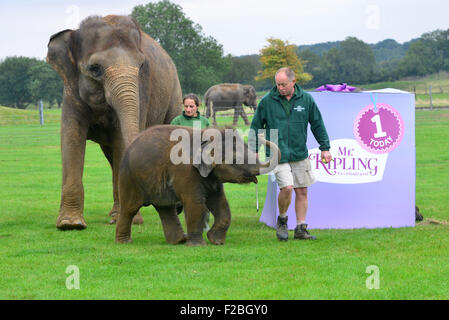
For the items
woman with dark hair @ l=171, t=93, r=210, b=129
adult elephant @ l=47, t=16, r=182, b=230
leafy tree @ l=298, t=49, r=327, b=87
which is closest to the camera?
woman with dark hair @ l=171, t=93, r=210, b=129

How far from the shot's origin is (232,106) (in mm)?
44125

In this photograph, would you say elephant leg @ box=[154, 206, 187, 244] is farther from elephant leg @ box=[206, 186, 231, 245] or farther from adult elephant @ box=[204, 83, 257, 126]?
adult elephant @ box=[204, 83, 257, 126]

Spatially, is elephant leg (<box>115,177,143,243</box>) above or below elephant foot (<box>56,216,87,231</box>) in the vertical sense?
above

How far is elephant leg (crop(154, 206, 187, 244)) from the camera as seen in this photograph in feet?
28.5

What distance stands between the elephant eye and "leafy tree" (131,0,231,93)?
77.9 metres

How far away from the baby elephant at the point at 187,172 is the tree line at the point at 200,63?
7049 centimetres

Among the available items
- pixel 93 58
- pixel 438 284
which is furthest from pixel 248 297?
pixel 93 58

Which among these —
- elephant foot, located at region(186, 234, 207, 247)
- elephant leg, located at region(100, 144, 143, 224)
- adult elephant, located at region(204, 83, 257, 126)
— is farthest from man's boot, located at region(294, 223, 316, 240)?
adult elephant, located at region(204, 83, 257, 126)

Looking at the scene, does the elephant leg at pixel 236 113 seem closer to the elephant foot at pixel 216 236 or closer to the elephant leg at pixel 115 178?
the elephant leg at pixel 115 178

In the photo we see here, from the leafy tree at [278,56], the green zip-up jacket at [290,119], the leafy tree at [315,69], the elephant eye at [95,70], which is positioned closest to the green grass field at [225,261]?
the green zip-up jacket at [290,119]

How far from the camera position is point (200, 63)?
92375 mm

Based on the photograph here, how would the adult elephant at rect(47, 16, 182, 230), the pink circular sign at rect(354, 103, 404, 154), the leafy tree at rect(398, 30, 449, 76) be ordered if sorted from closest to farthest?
1. the adult elephant at rect(47, 16, 182, 230)
2. the pink circular sign at rect(354, 103, 404, 154)
3. the leafy tree at rect(398, 30, 449, 76)

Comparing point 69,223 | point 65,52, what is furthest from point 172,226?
point 65,52

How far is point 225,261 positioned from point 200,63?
85856mm
